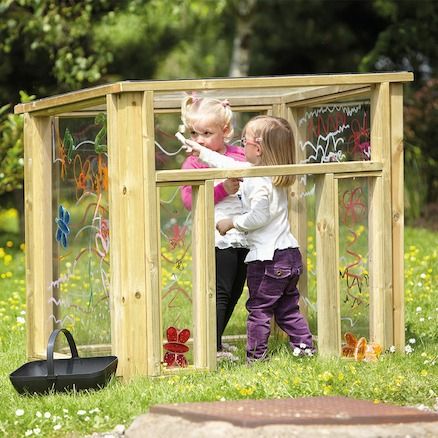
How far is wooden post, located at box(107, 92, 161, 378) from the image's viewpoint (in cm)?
545

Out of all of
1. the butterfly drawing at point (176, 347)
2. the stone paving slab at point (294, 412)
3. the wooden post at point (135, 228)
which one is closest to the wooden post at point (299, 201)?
the butterfly drawing at point (176, 347)

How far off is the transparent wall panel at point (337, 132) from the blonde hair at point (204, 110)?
62cm

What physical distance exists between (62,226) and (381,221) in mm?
1805

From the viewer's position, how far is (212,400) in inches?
195

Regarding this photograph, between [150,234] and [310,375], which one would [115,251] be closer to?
[150,234]

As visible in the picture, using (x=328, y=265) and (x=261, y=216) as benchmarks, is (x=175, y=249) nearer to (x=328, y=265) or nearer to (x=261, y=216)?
(x=261, y=216)

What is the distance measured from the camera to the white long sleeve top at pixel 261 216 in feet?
19.2

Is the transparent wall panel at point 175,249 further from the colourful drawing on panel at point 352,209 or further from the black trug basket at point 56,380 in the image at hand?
the colourful drawing on panel at point 352,209

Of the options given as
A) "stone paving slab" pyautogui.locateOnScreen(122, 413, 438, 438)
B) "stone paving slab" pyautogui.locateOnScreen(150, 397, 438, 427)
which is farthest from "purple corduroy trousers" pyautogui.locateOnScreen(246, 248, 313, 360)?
"stone paving slab" pyautogui.locateOnScreen(122, 413, 438, 438)

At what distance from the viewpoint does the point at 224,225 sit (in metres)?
6.10

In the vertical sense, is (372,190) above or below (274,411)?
above

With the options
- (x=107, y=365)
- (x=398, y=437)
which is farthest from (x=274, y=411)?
(x=107, y=365)

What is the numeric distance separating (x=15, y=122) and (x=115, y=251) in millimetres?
5956

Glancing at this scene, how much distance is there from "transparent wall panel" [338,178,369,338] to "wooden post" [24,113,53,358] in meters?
1.68
